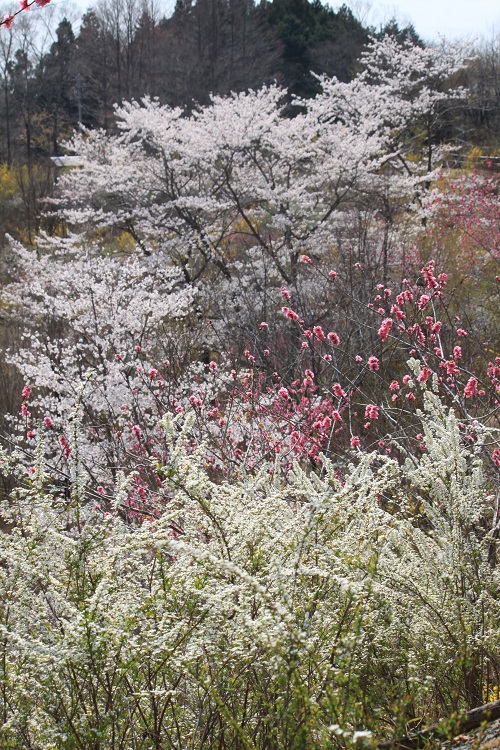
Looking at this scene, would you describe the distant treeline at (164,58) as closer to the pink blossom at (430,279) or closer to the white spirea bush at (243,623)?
the pink blossom at (430,279)

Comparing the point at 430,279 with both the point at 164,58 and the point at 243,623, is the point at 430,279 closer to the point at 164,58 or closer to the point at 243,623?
the point at 243,623

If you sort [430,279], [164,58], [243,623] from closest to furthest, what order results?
[243,623] < [430,279] < [164,58]

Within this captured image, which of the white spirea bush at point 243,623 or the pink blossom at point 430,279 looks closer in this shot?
the white spirea bush at point 243,623

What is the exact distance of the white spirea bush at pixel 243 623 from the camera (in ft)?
5.80

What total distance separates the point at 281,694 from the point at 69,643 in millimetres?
575

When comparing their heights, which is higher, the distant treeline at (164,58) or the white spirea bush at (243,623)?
the distant treeline at (164,58)

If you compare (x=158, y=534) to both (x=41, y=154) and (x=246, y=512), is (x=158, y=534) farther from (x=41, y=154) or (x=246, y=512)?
(x=41, y=154)

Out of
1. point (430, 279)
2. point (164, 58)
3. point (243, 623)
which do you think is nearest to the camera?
point (243, 623)

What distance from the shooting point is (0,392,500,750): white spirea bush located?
5.80ft

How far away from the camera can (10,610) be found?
2.34 m

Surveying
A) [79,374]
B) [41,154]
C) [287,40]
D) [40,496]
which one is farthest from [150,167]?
[287,40]

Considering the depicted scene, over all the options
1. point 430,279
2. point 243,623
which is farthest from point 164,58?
point 243,623

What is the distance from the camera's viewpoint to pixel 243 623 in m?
1.90

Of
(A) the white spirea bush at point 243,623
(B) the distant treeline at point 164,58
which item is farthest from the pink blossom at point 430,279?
(B) the distant treeline at point 164,58
